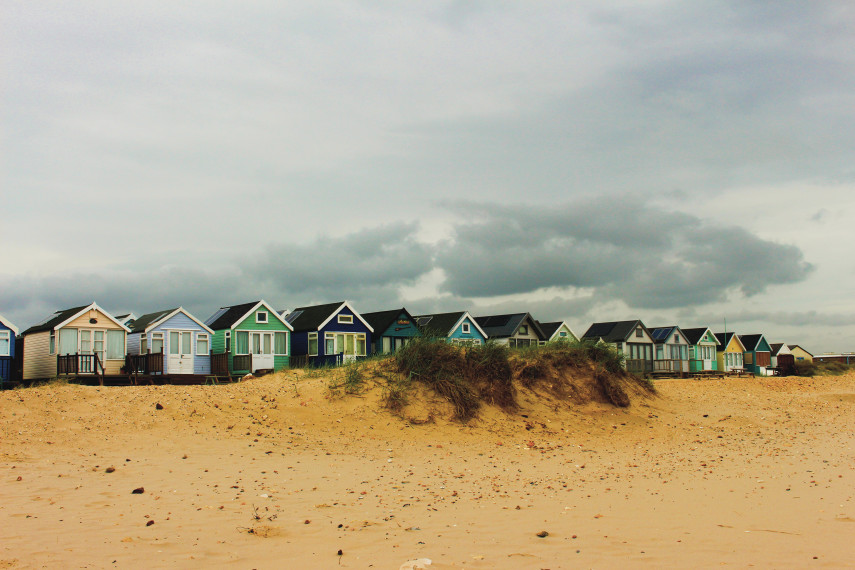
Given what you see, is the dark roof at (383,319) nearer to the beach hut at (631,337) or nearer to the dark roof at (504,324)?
the dark roof at (504,324)

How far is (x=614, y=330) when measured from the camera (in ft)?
185

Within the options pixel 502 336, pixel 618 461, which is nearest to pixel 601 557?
pixel 618 461

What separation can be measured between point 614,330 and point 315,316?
2766 cm

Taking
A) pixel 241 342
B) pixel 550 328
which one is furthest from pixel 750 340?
pixel 241 342

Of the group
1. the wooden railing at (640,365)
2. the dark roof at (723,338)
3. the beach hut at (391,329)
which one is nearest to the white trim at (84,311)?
the beach hut at (391,329)

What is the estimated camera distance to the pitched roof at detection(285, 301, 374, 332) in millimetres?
39822

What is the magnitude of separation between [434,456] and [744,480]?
5995mm

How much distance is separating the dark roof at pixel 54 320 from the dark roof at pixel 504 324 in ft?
94.1

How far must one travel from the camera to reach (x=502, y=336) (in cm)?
4925

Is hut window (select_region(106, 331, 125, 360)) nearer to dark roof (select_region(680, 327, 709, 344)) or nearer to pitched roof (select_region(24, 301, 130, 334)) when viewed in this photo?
pitched roof (select_region(24, 301, 130, 334))

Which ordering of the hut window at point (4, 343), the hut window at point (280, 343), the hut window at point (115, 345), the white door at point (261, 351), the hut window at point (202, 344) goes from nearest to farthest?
the hut window at point (4, 343) → the hut window at point (115, 345) → the hut window at point (202, 344) → the white door at point (261, 351) → the hut window at point (280, 343)

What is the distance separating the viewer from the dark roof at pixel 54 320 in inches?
1229

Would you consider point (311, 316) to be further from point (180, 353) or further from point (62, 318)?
point (62, 318)

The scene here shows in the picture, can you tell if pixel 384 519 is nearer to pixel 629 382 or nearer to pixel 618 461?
pixel 618 461
